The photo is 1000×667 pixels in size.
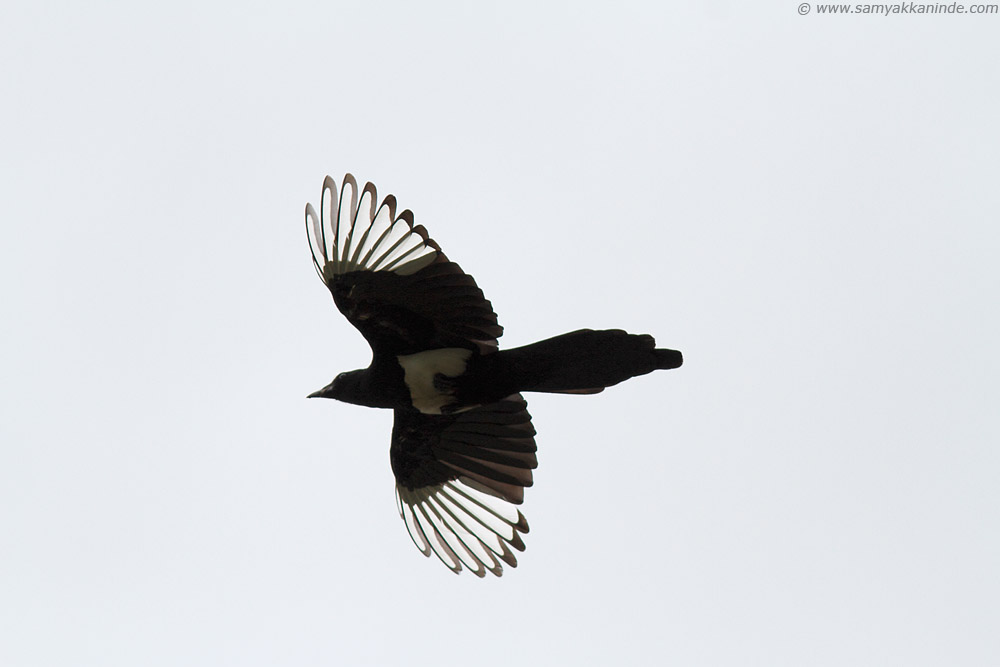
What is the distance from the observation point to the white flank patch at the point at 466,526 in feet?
27.7

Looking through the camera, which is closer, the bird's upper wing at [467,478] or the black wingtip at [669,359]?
the black wingtip at [669,359]

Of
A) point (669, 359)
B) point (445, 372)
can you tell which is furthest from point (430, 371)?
point (669, 359)

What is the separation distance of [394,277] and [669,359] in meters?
1.76

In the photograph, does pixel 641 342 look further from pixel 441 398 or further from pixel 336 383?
pixel 336 383

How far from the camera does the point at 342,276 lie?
766 centimetres

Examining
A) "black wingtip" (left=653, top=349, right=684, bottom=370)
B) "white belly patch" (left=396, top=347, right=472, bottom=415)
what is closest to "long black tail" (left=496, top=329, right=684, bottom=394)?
"black wingtip" (left=653, top=349, right=684, bottom=370)

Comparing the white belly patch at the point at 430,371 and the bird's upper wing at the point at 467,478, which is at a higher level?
the white belly patch at the point at 430,371

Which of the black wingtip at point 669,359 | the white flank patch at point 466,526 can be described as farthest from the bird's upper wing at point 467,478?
the black wingtip at point 669,359

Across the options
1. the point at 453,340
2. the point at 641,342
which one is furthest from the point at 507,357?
the point at 641,342

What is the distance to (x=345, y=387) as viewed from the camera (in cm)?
818

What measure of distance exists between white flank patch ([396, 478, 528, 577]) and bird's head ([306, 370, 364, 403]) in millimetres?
984

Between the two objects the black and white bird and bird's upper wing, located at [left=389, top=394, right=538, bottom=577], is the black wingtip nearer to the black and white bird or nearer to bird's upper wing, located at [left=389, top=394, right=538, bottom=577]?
the black and white bird

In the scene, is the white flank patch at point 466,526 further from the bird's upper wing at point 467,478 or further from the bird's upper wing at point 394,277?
the bird's upper wing at point 394,277

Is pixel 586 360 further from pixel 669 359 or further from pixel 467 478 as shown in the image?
pixel 467 478
